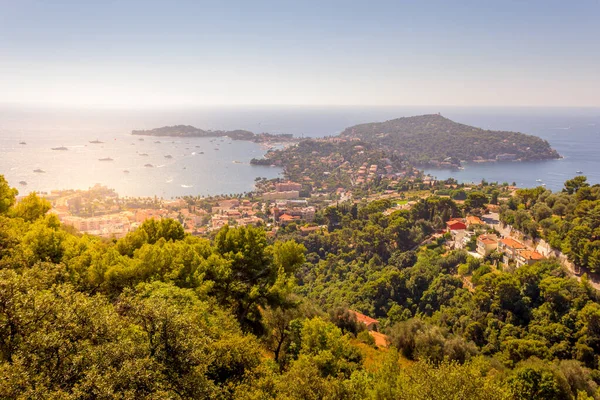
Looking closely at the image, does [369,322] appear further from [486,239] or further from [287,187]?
[287,187]

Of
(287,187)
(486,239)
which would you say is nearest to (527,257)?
(486,239)

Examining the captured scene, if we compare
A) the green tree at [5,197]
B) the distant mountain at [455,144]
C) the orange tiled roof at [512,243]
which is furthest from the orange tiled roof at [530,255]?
the distant mountain at [455,144]

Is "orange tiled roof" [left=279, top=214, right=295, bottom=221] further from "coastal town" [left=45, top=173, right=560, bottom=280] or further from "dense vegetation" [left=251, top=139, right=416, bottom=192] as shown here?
"dense vegetation" [left=251, top=139, right=416, bottom=192]

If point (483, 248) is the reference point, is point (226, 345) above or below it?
above

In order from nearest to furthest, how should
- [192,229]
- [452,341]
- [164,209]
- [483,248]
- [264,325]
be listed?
1. [264,325]
2. [452,341]
3. [483,248]
4. [192,229]
5. [164,209]

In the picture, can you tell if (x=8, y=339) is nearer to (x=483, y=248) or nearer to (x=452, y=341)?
(x=452, y=341)

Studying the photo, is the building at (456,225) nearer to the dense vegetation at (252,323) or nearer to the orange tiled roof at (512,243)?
the dense vegetation at (252,323)

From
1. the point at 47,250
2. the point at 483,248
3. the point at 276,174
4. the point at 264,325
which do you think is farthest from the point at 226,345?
the point at 276,174

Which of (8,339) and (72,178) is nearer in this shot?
(8,339)
